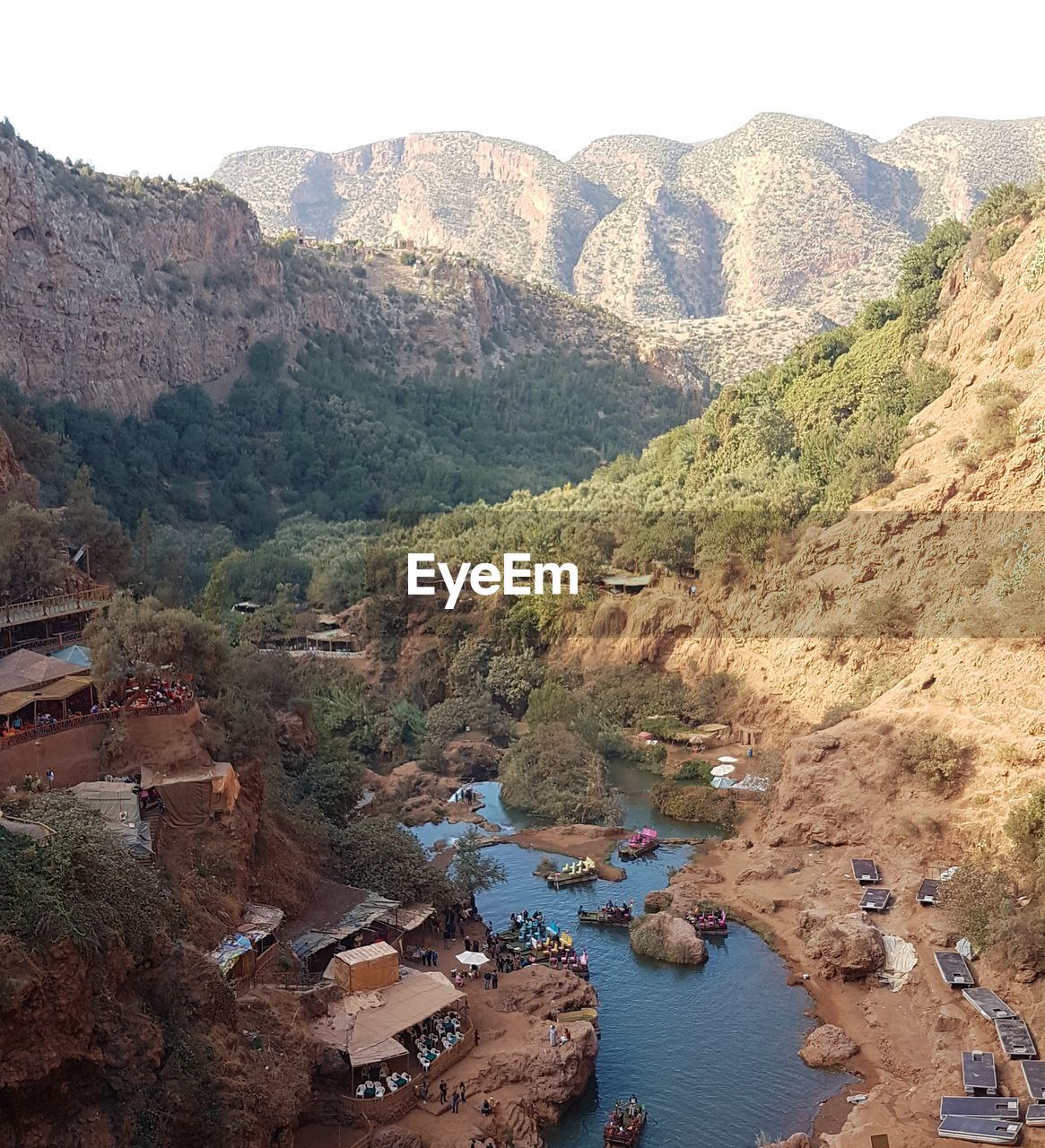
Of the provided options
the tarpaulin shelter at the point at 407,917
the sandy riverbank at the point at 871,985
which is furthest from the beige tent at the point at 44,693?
the sandy riverbank at the point at 871,985

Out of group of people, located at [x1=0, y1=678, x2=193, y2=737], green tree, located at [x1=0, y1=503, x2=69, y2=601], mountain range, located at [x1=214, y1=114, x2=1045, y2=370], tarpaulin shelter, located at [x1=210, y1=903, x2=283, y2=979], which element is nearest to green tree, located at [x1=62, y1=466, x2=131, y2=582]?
green tree, located at [x1=0, y1=503, x2=69, y2=601]

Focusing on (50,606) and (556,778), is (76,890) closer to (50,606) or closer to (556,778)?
(50,606)

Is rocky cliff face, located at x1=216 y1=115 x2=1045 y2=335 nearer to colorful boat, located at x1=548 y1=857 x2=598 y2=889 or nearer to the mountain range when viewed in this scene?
the mountain range

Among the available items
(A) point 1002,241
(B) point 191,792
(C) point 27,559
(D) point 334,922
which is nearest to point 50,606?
(C) point 27,559

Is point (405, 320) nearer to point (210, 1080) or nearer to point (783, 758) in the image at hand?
point (783, 758)

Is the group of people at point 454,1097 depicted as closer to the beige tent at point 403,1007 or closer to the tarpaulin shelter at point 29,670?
the beige tent at point 403,1007

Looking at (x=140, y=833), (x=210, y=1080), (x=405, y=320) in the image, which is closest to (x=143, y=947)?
(x=210, y=1080)
